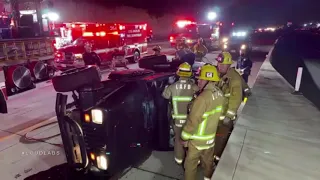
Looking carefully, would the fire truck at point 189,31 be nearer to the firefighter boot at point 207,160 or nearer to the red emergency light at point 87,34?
the red emergency light at point 87,34

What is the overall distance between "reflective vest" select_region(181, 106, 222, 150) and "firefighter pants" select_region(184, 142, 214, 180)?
96 millimetres

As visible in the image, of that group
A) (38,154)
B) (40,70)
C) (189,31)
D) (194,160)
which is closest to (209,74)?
A: (194,160)

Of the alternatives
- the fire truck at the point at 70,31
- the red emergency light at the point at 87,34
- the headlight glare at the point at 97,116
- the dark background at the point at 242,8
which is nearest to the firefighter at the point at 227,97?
the headlight glare at the point at 97,116

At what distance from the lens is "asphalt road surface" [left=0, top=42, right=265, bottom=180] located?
394 cm

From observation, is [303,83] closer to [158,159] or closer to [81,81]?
[158,159]

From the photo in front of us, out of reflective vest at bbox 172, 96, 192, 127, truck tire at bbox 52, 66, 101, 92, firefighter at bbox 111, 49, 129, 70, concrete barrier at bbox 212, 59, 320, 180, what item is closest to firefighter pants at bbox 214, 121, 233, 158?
concrete barrier at bbox 212, 59, 320, 180

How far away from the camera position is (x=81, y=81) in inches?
134

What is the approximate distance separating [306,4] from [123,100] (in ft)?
268

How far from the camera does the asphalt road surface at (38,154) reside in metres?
3.94

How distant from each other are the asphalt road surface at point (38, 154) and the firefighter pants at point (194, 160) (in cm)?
54

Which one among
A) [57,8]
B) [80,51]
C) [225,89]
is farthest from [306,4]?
[225,89]

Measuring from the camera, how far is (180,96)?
3732 mm

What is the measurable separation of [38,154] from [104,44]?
9.16 meters

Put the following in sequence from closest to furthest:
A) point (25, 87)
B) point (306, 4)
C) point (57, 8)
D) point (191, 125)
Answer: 1. point (191, 125)
2. point (25, 87)
3. point (57, 8)
4. point (306, 4)
